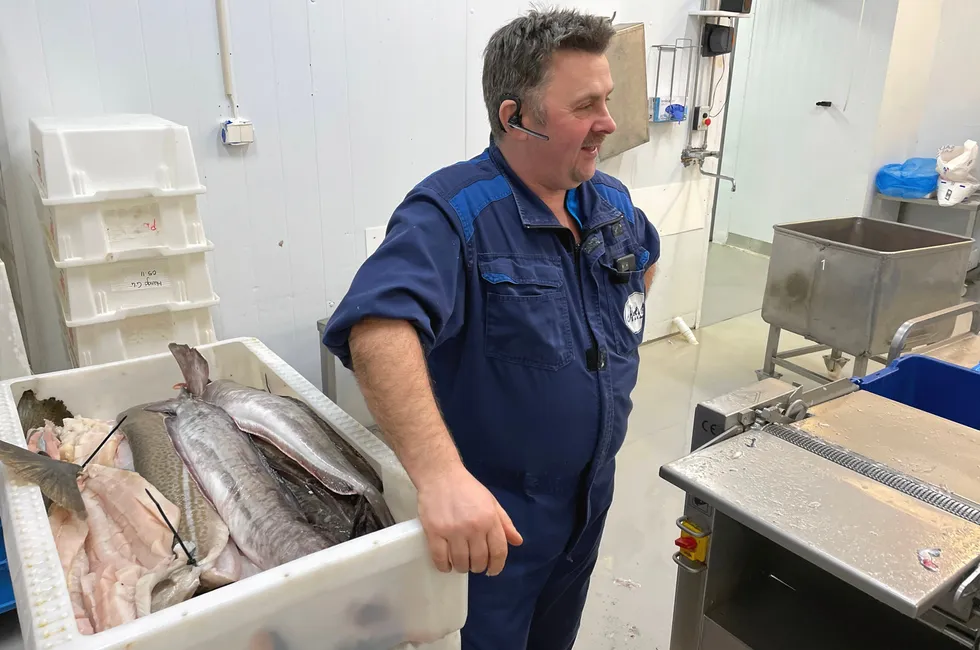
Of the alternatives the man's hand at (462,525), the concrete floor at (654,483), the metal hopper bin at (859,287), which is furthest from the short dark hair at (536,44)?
the metal hopper bin at (859,287)

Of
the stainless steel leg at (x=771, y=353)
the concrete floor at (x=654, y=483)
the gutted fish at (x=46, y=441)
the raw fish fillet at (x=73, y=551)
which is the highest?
the gutted fish at (x=46, y=441)

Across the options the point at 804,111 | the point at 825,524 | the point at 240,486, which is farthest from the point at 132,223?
the point at 804,111

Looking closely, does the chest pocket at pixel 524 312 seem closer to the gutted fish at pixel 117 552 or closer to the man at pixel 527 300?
the man at pixel 527 300

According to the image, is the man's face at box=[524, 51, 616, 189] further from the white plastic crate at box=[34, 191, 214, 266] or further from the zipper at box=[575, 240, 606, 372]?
the white plastic crate at box=[34, 191, 214, 266]

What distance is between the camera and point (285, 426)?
4.16 feet

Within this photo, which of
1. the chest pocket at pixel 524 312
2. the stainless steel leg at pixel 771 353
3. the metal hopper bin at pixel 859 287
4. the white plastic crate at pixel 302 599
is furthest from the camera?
the stainless steel leg at pixel 771 353

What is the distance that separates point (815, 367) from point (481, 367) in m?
3.16

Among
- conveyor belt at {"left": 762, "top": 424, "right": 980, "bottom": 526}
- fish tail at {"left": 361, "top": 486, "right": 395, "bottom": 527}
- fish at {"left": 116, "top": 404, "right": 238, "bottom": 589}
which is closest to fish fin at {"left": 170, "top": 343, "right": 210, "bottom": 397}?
fish at {"left": 116, "top": 404, "right": 238, "bottom": 589}

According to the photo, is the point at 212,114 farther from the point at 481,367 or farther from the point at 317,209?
the point at 481,367

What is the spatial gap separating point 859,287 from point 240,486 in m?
2.65

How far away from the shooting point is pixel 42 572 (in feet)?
2.84

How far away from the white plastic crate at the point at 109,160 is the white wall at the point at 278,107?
351 millimetres

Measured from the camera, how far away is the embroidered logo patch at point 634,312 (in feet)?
4.50

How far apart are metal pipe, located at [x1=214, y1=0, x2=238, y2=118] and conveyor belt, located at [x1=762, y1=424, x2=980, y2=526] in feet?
6.42
